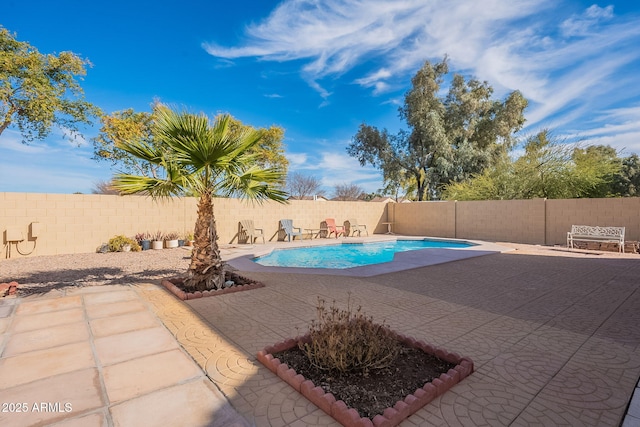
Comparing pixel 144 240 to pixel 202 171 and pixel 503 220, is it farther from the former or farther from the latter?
pixel 503 220

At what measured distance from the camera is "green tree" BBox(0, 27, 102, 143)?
10.3 m

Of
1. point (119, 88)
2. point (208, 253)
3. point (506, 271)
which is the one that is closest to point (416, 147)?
point (506, 271)

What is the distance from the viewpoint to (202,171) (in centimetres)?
499

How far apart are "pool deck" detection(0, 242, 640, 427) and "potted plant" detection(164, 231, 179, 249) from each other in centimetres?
570

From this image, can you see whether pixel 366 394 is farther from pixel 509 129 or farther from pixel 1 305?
pixel 509 129

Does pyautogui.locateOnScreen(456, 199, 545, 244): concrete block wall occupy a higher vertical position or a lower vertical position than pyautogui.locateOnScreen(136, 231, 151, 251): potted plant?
higher

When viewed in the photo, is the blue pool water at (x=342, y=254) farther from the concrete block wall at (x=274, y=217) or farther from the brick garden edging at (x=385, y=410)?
the brick garden edging at (x=385, y=410)

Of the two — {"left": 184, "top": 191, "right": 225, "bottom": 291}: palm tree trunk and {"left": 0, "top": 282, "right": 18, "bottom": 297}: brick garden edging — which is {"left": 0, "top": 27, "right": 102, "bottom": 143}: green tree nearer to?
{"left": 0, "top": 282, "right": 18, "bottom": 297}: brick garden edging

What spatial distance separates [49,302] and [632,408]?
621 centimetres

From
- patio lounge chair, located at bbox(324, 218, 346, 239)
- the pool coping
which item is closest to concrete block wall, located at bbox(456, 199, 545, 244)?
the pool coping

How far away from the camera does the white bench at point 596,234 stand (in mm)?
9704

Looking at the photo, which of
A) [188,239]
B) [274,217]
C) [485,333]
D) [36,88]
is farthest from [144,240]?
[485,333]

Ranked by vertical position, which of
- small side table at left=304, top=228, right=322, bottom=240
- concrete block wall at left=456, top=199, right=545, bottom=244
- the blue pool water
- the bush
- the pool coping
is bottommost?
the blue pool water

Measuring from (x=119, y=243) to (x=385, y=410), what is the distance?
33.7 ft
